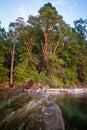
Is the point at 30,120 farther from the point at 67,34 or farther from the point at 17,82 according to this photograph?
the point at 67,34

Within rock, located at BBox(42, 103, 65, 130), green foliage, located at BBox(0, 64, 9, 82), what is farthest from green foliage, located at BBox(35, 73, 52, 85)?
rock, located at BBox(42, 103, 65, 130)

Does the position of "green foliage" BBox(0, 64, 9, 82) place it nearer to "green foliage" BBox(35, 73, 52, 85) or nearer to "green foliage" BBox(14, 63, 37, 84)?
"green foliage" BBox(14, 63, 37, 84)

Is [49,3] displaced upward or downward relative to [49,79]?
upward

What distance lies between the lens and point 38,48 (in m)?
30.3

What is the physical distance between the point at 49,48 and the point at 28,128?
23.4 m

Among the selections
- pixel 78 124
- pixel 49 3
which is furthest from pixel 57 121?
pixel 49 3

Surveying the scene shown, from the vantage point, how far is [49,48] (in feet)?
94.1

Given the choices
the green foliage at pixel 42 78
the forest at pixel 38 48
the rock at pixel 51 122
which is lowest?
the rock at pixel 51 122

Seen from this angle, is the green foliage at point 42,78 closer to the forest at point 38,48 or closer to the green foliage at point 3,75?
the forest at point 38,48

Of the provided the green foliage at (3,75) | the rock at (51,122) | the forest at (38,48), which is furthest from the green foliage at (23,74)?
the rock at (51,122)

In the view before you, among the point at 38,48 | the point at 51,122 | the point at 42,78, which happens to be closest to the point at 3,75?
A: the point at 42,78

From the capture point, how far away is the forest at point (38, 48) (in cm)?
2667

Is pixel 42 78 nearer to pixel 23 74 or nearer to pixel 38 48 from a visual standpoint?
pixel 23 74

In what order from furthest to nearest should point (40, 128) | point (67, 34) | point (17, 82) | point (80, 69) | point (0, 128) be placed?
1. point (80, 69)
2. point (67, 34)
3. point (17, 82)
4. point (0, 128)
5. point (40, 128)
